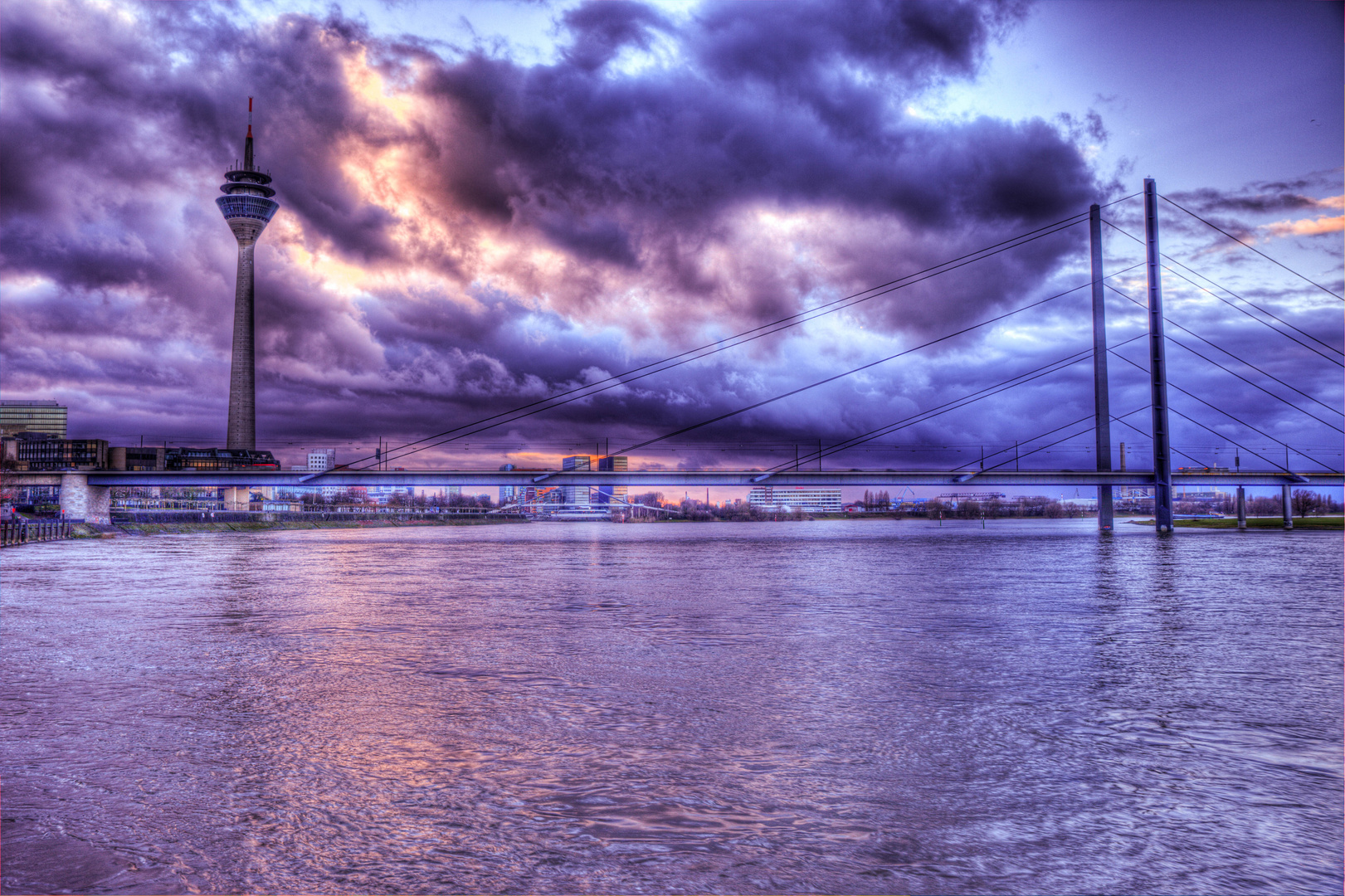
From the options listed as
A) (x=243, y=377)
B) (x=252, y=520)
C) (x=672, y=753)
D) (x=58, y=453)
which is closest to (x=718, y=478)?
(x=672, y=753)

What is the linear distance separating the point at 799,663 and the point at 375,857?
739 centimetres

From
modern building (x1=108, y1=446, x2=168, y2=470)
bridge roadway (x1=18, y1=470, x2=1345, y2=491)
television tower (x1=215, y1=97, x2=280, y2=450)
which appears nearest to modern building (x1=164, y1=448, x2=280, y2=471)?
modern building (x1=108, y1=446, x2=168, y2=470)

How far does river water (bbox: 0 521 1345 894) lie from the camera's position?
4.55 m

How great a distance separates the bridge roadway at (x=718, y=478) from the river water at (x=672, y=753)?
56.1 meters

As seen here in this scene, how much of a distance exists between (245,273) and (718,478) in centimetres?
11906

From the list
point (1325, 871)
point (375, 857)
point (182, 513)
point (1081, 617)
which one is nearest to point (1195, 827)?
point (1325, 871)

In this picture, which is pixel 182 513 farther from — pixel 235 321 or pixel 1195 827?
pixel 1195 827

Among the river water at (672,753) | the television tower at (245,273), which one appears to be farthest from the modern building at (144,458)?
the river water at (672,753)

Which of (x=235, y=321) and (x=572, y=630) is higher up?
(x=235, y=321)

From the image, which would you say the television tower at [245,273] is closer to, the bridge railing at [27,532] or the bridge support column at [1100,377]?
the bridge railing at [27,532]

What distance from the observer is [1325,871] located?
4.63 m

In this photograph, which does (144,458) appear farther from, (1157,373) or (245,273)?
(1157,373)

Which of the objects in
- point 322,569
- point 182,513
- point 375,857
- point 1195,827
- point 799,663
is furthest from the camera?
point 182,513

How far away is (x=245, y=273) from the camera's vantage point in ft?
493
